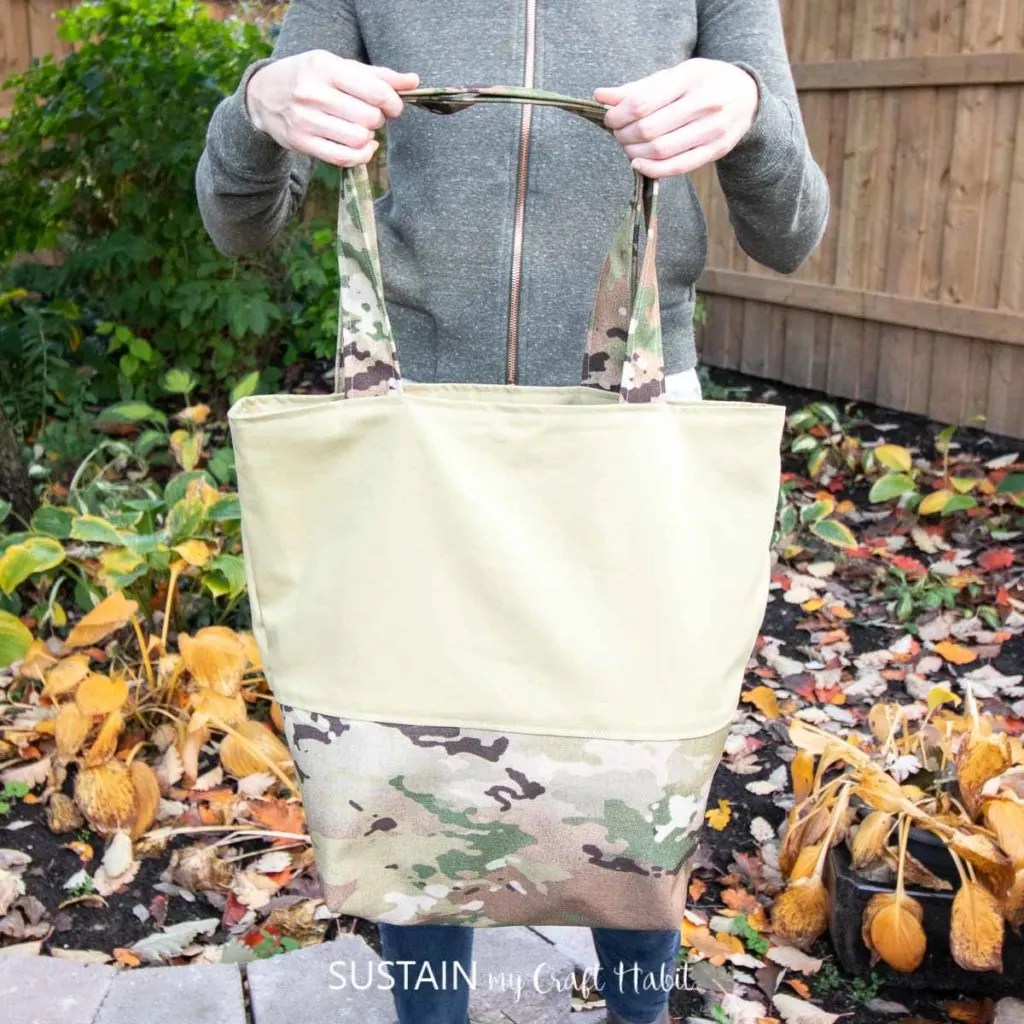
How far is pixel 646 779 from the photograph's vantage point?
3.80 feet

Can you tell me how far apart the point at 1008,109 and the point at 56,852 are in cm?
400

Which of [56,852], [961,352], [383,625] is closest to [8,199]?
[56,852]

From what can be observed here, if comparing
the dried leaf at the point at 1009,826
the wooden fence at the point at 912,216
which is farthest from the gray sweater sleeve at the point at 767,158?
the wooden fence at the point at 912,216

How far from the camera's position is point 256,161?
1.31 meters

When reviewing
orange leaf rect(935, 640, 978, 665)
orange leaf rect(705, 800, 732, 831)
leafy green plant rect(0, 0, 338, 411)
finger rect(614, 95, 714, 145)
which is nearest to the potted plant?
orange leaf rect(705, 800, 732, 831)

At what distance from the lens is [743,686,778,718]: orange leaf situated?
120 inches

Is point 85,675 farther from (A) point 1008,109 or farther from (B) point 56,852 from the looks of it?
(A) point 1008,109

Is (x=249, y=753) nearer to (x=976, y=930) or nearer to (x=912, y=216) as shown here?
(x=976, y=930)

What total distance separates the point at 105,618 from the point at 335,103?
185 centimetres

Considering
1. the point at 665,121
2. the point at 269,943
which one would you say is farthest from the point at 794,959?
the point at 665,121

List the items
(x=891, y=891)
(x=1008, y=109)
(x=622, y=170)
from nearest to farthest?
(x=622, y=170) → (x=891, y=891) → (x=1008, y=109)

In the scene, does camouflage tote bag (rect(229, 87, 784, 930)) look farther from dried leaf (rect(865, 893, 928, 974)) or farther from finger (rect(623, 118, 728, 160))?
dried leaf (rect(865, 893, 928, 974))

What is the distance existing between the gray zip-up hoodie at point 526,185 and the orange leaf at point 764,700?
178 cm

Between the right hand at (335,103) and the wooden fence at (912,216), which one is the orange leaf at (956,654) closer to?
the wooden fence at (912,216)
